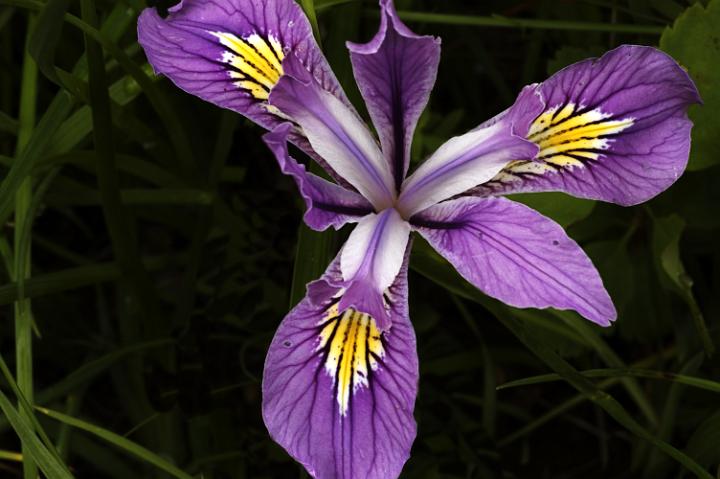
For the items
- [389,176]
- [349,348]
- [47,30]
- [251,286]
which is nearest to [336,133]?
[389,176]

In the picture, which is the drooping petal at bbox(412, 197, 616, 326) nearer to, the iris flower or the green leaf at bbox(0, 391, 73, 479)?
the iris flower

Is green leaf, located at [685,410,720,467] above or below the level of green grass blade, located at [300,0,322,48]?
below

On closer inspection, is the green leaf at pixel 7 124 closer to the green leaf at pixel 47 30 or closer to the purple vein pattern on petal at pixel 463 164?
the green leaf at pixel 47 30

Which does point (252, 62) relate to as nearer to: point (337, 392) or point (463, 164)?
point (463, 164)

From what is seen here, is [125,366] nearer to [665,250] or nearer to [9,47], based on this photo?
[9,47]

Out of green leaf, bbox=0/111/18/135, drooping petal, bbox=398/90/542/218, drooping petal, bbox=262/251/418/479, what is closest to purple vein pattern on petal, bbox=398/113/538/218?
drooping petal, bbox=398/90/542/218

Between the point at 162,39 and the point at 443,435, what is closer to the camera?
the point at 162,39

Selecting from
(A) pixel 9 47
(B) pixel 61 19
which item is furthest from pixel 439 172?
(A) pixel 9 47
